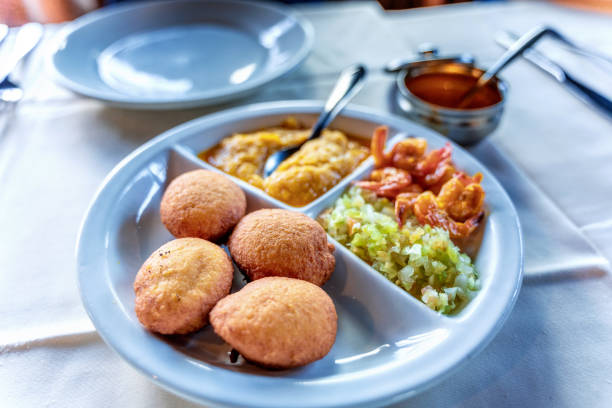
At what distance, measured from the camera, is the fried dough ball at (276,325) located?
39.4 inches

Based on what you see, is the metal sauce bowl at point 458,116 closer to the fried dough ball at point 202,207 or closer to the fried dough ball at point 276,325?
the fried dough ball at point 202,207

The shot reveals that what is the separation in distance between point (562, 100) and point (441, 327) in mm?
1817

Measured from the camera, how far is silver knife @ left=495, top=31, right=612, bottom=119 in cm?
221

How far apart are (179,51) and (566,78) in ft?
7.33

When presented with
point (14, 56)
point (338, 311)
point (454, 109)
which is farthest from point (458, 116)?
point (14, 56)

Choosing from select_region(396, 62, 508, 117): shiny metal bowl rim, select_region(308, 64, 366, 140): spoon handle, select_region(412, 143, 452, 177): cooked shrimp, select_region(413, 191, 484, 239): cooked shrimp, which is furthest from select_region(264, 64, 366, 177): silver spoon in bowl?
select_region(413, 191, 484, 239): cooked shrimp

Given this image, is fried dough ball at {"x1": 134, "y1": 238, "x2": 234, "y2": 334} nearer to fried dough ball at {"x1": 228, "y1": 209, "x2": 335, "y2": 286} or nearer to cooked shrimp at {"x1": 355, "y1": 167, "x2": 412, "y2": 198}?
fried dough ball at {"x1": 228, "y1": 209, "x2": 335, "y2": 286}

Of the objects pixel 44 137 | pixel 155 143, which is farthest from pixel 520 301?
pixel 44 137

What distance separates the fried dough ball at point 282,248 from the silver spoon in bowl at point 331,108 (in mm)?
524

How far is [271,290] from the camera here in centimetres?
109

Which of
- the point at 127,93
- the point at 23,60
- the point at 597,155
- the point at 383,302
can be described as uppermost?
the point at 23,60

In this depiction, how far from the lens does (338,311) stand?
1.30 meters

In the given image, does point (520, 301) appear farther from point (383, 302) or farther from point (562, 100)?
point (562, 100)

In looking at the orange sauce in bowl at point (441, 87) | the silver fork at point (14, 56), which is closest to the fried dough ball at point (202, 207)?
the orange sauce in bowl at point (441, 87)
